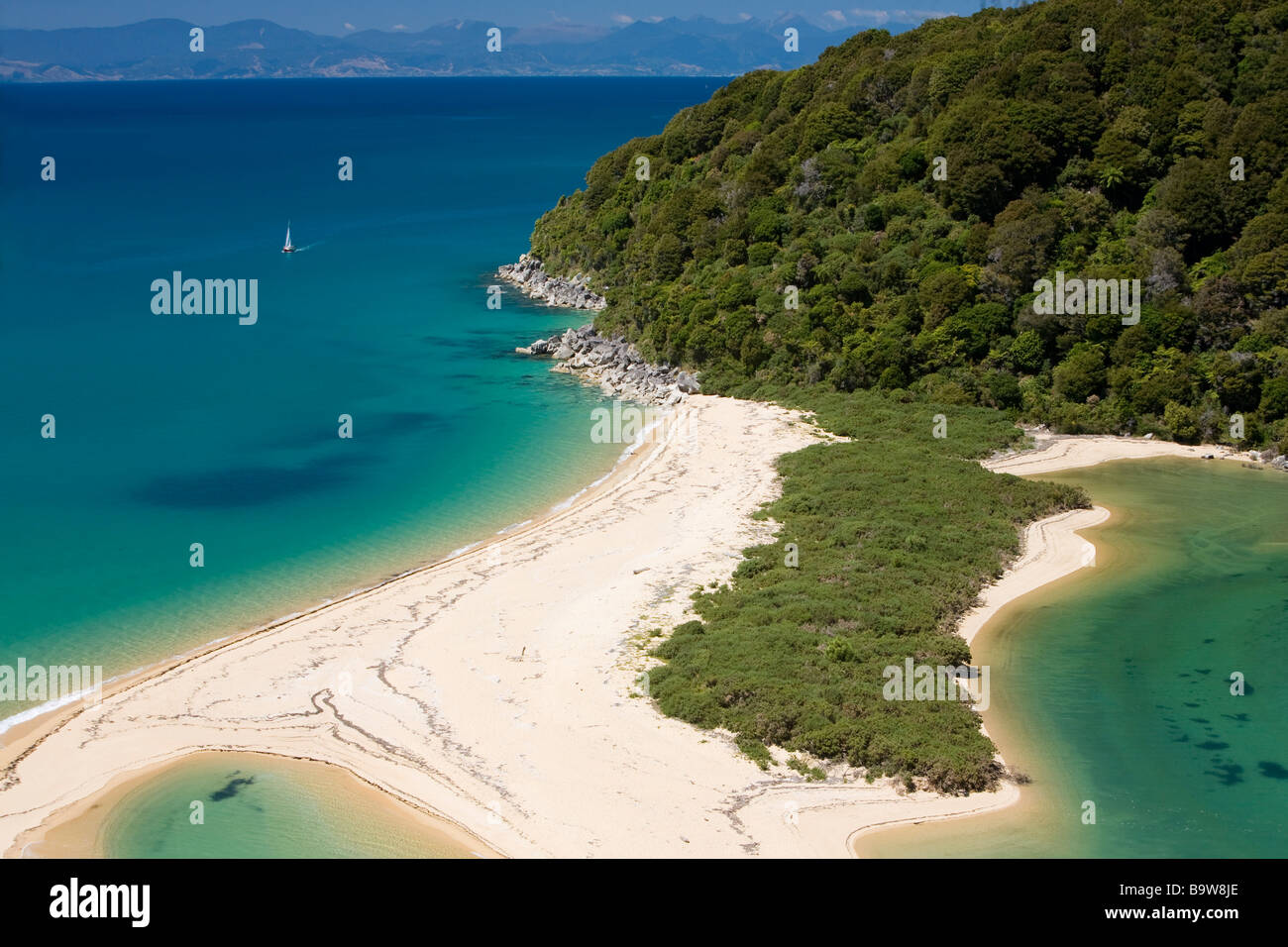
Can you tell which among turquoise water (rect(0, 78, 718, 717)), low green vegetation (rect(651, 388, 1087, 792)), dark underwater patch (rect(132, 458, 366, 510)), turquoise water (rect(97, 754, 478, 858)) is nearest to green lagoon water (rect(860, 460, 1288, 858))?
low green vegetation (rect(651, 388, 1087, 792))

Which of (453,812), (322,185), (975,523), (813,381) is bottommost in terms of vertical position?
(453,812)

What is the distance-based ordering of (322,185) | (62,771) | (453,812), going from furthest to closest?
1. (322,185)
2. (62,771)
3. (453,812)

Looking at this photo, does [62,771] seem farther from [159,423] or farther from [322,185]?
[322,185]

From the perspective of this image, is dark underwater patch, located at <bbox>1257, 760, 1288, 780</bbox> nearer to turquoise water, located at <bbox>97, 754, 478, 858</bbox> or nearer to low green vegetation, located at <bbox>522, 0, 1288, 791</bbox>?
low green vegetation, located at <bbox>522, 0, 1288, 791</bbox>

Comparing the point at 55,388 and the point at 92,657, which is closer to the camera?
the point at 92,657

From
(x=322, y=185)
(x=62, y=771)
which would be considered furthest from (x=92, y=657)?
(x=322, y=185)

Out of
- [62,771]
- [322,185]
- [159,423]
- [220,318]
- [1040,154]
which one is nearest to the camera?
[62,771]
